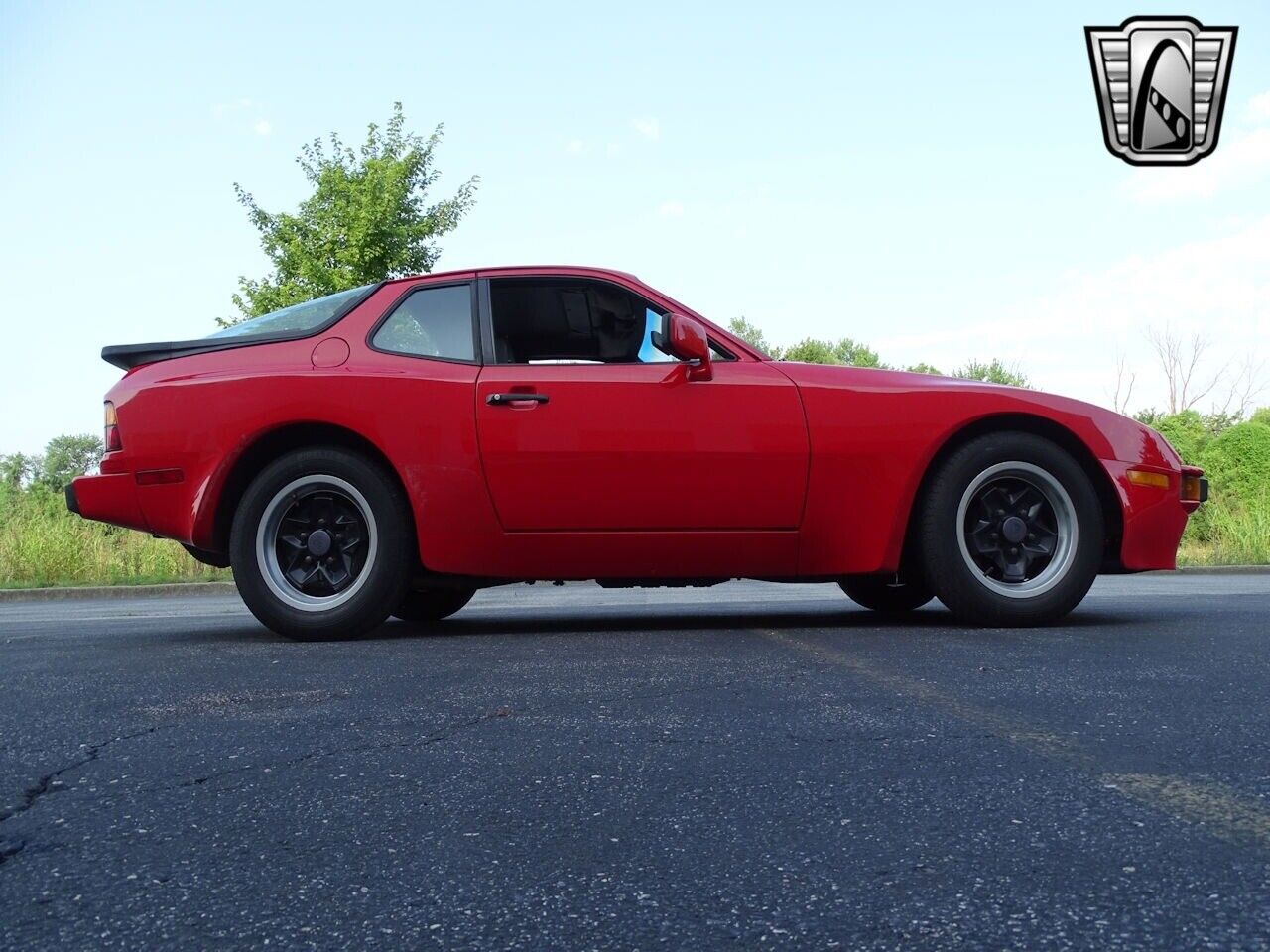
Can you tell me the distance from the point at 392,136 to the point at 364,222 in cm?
253

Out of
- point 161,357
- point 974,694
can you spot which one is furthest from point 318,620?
point 974,694

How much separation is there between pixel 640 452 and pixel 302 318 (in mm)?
1691

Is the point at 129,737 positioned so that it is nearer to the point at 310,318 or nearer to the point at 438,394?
the point at 438,394

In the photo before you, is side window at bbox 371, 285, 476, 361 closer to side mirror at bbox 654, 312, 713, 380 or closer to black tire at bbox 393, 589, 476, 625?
side mirror at bbox 654, 312, 713, 380

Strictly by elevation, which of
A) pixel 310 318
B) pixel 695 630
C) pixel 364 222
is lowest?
pixel 695 630

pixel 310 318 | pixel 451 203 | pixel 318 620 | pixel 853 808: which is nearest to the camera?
pixel 853 808

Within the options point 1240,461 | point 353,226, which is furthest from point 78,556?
point 1240,461

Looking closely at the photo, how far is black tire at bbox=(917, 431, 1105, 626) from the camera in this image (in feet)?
16.8

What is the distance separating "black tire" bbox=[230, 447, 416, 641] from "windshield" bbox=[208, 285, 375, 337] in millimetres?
632

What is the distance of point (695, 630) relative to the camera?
533 cm

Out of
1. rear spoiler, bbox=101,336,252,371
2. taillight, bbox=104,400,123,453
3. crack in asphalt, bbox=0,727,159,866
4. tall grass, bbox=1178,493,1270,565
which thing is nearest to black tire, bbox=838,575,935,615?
rear spoiler, bbox=101,336,252,371

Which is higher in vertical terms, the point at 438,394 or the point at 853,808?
the point at 438,394

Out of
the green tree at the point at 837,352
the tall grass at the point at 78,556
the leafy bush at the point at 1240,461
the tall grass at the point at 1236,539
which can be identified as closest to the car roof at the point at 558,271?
the tall grass at the point at 78,556

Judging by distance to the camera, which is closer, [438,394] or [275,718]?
[275,718]
